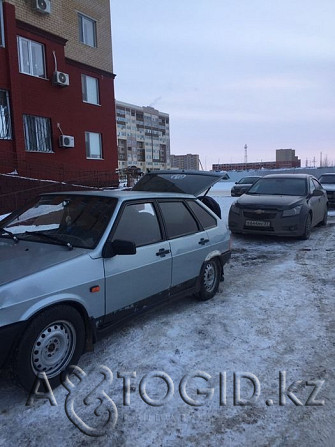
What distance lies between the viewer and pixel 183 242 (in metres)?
4.46

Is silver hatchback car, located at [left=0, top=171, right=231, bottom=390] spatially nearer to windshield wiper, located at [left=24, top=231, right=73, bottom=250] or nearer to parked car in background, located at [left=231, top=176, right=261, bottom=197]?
windshield wiper, located at [left=24, top=231, right=73, bottom=250]

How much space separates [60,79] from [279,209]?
1165cm

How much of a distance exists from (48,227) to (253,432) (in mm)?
2657

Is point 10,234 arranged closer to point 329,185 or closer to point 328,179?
point 329,185

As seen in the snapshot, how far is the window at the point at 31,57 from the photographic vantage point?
584 inches

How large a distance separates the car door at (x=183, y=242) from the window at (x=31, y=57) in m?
13.1

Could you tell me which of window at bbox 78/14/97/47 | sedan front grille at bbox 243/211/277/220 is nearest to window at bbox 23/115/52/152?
window at bbox 78/14/97/47

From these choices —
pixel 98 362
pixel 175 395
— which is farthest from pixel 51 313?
pixel 175 395

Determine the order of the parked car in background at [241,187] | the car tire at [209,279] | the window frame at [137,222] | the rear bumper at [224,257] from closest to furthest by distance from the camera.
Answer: the window frame at [137,222]
the car tire at [209,279]
the rear bumper at [224,257]
the parked car in background at [241,187]

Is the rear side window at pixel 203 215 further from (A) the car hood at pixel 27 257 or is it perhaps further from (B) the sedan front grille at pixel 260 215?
(B) the sedan front grille at pixel 260 215

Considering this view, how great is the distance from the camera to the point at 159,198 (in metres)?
4.39

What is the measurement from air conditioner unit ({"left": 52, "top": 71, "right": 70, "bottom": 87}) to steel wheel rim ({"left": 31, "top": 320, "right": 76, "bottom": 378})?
14.9 meters

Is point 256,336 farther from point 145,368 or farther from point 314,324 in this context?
point 145,368

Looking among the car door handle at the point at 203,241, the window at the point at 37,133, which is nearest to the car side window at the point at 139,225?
the car door handle at the point at 203,241
